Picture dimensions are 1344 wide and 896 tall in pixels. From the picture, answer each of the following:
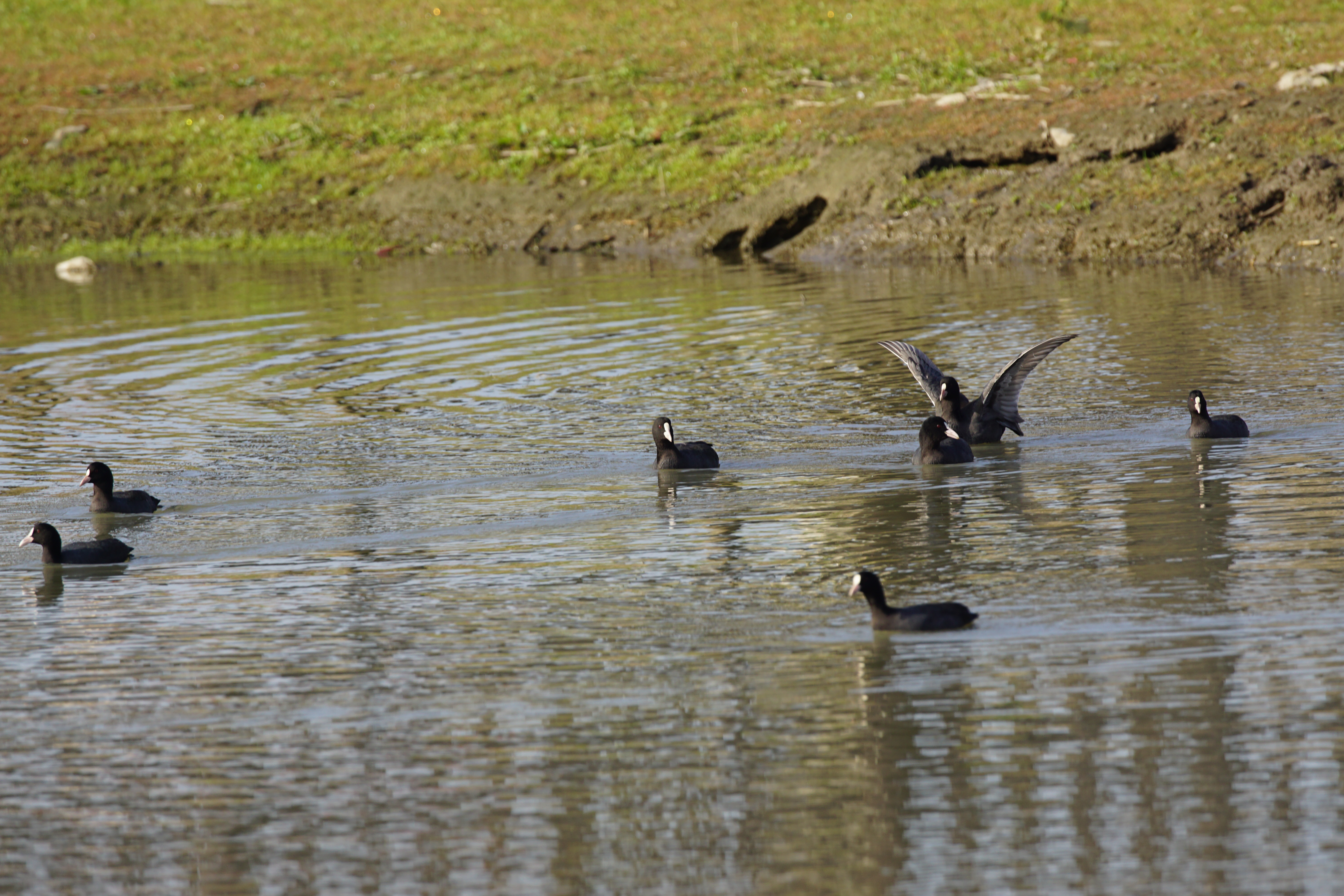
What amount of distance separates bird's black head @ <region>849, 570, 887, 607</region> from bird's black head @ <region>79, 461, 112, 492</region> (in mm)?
7306

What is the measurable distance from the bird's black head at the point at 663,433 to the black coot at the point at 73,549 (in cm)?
476

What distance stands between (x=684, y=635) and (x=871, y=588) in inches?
45.6

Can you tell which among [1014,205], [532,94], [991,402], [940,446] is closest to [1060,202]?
[1014,205]

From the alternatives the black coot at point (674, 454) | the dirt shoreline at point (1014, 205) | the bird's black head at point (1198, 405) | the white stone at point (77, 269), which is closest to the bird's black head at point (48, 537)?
the black coot at point (674, 454)

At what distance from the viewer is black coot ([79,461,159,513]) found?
48.2 ft

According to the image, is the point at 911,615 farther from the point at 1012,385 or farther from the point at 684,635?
the point at 1012,385

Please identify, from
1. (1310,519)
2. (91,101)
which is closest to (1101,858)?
(1310,519)

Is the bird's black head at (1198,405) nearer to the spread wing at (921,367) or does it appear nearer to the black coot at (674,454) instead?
the spread wing at (921,367)

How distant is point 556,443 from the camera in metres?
17.3

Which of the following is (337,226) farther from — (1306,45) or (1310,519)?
(1310,519)

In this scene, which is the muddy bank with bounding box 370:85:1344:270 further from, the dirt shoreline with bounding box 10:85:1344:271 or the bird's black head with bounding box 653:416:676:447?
the bird's black head with bounding box 653:416:676:447

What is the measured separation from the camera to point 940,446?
611 inches

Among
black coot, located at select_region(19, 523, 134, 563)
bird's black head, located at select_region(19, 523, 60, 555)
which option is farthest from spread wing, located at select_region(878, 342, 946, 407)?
bird's black head, located at select_region(19, 523, 60, 555)

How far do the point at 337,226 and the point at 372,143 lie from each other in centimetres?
341
